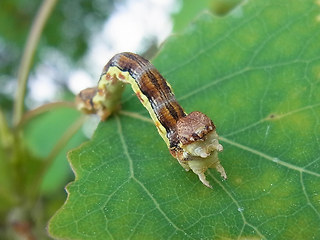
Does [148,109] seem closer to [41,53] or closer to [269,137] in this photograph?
[269,137]

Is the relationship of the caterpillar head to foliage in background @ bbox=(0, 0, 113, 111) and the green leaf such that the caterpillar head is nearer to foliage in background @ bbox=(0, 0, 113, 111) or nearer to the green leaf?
the green leaf

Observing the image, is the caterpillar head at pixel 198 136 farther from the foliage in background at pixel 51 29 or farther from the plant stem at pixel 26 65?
the foliage in background at pixel 51 29

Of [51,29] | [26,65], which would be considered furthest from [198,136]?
[51,29]

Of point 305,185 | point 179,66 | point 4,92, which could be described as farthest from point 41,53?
point 305,185

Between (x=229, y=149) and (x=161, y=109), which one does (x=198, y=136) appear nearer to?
(x=229, y=149)

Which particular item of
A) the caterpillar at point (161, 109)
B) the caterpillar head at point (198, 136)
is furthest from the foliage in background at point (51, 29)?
the caterpillar head at point (198, 136)

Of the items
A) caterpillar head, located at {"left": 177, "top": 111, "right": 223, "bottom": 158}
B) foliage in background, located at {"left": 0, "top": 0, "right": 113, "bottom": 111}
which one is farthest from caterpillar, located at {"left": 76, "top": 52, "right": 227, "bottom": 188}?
foliage in background, located at {"left": 0, "top": 0, "right": 113, "bottom": 111}
